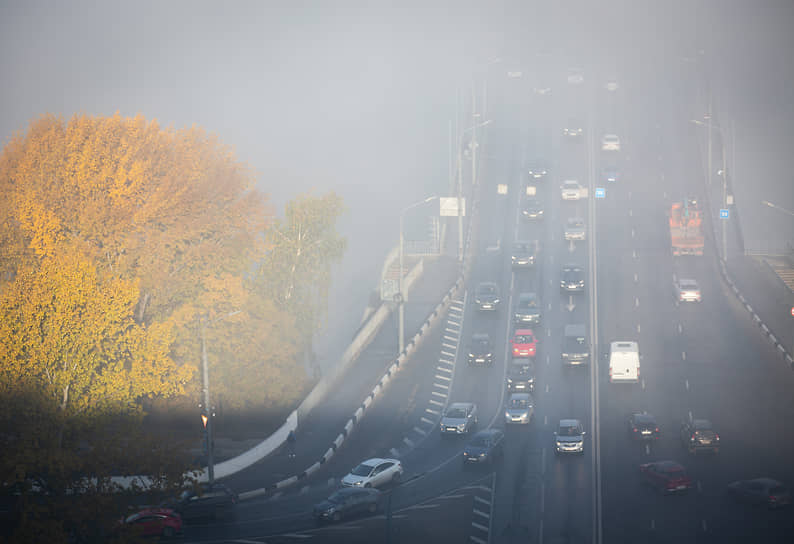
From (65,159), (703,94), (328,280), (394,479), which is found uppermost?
(703,94)

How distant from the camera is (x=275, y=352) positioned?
194 feet

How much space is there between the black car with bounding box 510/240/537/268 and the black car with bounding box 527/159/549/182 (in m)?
15.6

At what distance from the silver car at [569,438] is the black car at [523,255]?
1067 inches

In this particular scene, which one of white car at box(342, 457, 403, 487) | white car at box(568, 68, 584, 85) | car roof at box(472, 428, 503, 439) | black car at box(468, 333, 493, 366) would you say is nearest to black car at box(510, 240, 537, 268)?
black car at box(468, 333, 493, 366)

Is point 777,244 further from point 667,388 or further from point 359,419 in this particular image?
point 359,419

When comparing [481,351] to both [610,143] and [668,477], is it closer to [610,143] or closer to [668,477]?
[668,477]

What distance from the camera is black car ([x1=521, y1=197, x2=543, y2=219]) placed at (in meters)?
80.6

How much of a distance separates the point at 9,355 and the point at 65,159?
1015 inches

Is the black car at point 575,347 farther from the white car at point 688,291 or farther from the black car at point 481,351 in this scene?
the white car at point 688,291

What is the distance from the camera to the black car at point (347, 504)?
1460 inches

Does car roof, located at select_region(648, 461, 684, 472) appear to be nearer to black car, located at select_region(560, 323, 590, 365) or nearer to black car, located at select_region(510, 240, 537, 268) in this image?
black car, located at select_region(560, 323, 590, 365)

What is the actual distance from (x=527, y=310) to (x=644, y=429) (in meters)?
17.9

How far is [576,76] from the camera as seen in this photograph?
11831 cm

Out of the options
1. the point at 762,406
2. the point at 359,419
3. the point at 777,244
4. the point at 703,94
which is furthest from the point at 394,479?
the point at 703,94
